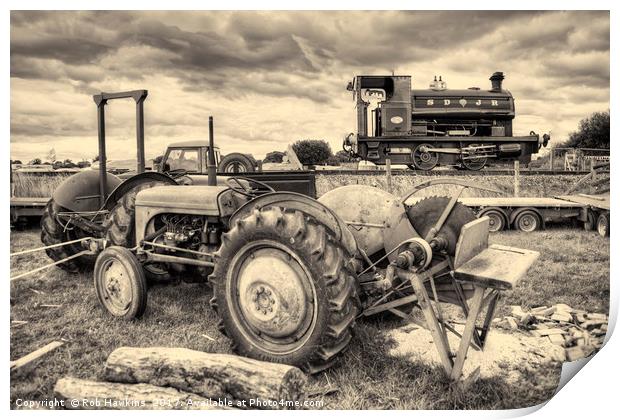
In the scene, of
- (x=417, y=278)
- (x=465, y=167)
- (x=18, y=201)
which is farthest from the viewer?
(x=465, y=167)

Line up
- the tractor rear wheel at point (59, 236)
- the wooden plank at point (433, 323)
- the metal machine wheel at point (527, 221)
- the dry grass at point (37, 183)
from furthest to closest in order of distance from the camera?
the metal machine wheel at point (527, 221), the tractor rear wheel at point (59, 236), the dry grass at point (37, 183), the wooden plank at point (433, 323)

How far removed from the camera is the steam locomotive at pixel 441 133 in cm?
891

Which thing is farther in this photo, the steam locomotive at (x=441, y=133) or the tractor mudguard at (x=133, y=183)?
the steam locomotive at (x=441, y=133)

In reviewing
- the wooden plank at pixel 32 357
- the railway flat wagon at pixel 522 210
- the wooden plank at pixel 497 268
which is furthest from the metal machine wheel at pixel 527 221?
the wooden plank at pixel 32 357

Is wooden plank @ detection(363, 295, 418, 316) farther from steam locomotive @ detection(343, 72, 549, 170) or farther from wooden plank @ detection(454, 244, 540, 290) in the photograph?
steam locomotive @ detection(343, 72, 549, 170)

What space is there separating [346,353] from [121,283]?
2.07 m

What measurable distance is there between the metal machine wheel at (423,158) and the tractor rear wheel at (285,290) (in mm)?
6723

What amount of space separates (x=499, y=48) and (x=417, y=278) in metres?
1.98

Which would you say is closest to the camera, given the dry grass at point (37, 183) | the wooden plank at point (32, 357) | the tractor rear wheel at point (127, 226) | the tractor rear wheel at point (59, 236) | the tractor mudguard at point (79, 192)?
the wooden plank at point (32, 357)

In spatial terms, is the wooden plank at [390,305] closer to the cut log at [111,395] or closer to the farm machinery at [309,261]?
the farm machinery at [309,261]

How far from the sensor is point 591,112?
361cm

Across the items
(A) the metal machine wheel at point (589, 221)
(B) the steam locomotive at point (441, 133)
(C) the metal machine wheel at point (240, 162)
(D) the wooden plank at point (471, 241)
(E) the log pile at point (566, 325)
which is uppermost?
(B) the steam locomotive at point (441, 133)
